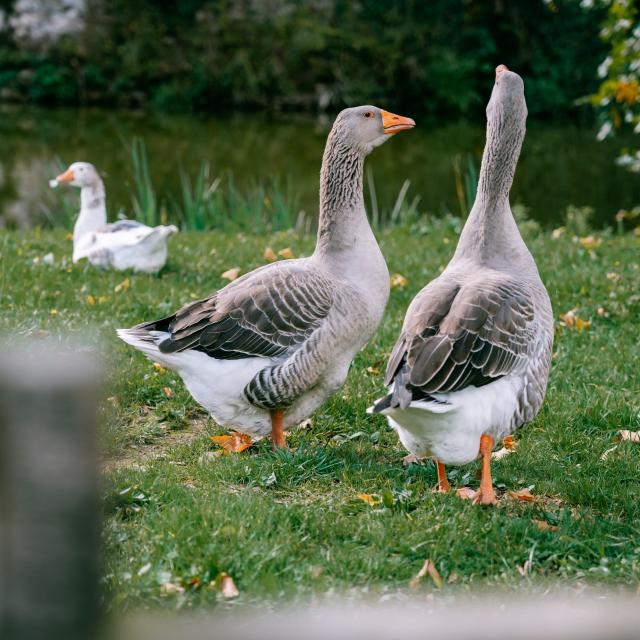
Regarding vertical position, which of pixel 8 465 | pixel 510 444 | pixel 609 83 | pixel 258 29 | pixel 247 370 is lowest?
pixel 510 444

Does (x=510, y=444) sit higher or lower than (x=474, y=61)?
lower

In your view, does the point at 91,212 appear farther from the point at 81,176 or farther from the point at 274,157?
the point at 274,157

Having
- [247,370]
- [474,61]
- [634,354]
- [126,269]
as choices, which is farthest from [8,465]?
[474,61]

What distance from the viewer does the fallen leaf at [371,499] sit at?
3992 millimetres

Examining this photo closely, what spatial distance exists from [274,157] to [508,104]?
60.7 ft

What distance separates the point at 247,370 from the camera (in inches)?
177

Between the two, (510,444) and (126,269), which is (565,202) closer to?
(126,269)

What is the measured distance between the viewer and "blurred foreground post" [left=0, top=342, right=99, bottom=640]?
2.53 ft

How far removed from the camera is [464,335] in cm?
394

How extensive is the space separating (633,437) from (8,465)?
4.51 metres

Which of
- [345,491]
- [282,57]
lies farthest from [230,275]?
[282,57]

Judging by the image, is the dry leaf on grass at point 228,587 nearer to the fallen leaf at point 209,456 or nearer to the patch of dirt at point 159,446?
the patch of dirt at point 159,446

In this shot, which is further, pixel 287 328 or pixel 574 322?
pixel 574 322

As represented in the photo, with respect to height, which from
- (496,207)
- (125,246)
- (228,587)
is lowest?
(228,587)
